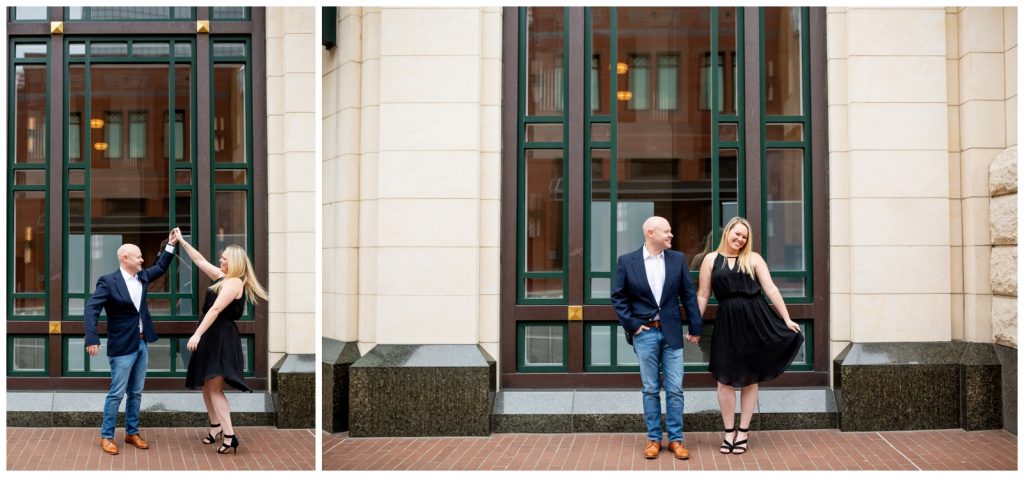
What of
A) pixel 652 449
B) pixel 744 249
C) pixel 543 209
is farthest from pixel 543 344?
pixel 744 249

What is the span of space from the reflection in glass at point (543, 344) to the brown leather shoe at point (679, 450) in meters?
1.52

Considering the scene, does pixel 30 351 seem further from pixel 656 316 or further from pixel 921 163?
pixel 921 163

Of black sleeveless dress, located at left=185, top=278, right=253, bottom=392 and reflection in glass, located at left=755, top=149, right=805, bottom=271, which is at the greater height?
reflection in glass, located at left=755, top=149, right=805, bottom=271

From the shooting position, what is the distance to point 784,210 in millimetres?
7352

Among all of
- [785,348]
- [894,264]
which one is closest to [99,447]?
[785,348]

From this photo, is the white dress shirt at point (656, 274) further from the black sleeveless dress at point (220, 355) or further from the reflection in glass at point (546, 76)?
the black sleeveless dress at point (220, 355)

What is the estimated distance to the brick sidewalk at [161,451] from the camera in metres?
6.28

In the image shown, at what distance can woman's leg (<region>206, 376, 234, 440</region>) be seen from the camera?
6465mm

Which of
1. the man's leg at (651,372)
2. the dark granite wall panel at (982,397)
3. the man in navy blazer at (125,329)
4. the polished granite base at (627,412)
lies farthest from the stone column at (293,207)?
the dark granite wall panel at (982,397)

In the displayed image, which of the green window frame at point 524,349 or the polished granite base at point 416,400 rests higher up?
the green window frame at point 524,349

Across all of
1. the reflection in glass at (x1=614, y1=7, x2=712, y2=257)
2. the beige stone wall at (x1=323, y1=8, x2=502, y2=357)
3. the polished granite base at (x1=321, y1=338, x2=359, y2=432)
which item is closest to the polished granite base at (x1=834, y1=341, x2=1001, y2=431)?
the reflection in glass at (x1=614, y1=7, x2=712, y2=257)

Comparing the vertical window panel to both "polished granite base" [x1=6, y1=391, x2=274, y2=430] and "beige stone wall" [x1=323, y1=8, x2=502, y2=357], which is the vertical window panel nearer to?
"beige stone wall" [x1=323, y1=8, x2=502, y2=357]

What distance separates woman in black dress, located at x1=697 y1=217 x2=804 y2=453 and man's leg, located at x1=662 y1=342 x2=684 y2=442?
1.25 feet

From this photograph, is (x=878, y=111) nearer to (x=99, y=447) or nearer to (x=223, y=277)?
(x=223, y=277)
